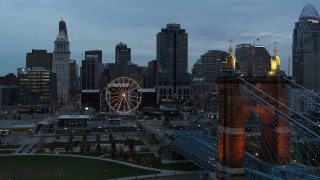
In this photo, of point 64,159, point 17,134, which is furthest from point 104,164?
point 17,134

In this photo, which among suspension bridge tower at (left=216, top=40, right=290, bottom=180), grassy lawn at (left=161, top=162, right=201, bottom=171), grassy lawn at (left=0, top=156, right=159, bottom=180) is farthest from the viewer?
grassy lawn at (left=161, top=162, right=201, bottom=171)

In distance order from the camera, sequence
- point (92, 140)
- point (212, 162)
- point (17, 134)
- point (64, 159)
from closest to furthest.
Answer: point (212, 162) → point (64, 159) → point (92, 140) → point (17, 134)

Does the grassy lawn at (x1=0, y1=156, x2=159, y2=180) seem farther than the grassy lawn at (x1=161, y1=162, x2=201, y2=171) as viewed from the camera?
No

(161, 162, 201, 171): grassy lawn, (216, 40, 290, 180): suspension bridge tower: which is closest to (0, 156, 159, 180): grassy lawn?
(161, 162, 201, 171): grassy lawn

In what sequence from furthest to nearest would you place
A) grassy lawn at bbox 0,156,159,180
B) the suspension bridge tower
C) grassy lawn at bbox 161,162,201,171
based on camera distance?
grassy lawn at bbox 161,162,201,171, grassy lawn at bbox 0,156,159,180, the suspension bridge tower

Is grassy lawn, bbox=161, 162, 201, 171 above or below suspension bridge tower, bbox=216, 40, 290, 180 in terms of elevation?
below

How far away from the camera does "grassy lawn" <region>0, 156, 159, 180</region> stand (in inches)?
2296

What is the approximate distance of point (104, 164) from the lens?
66375 millimetres

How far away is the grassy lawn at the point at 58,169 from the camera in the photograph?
2296 inches

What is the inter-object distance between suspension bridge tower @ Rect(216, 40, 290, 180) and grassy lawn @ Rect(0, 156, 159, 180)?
2070 cm

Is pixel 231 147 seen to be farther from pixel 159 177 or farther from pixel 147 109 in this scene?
pixel 147 109

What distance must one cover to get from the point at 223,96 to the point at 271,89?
5.08 meters

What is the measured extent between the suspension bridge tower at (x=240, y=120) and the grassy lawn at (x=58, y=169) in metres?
20.7

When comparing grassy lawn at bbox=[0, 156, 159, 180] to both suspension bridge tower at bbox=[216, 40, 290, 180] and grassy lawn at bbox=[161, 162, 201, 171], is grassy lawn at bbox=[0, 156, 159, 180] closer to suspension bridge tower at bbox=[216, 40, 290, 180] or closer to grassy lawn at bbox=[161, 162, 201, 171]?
grassy lawn at bbox=[161, 162, 201, 171]
